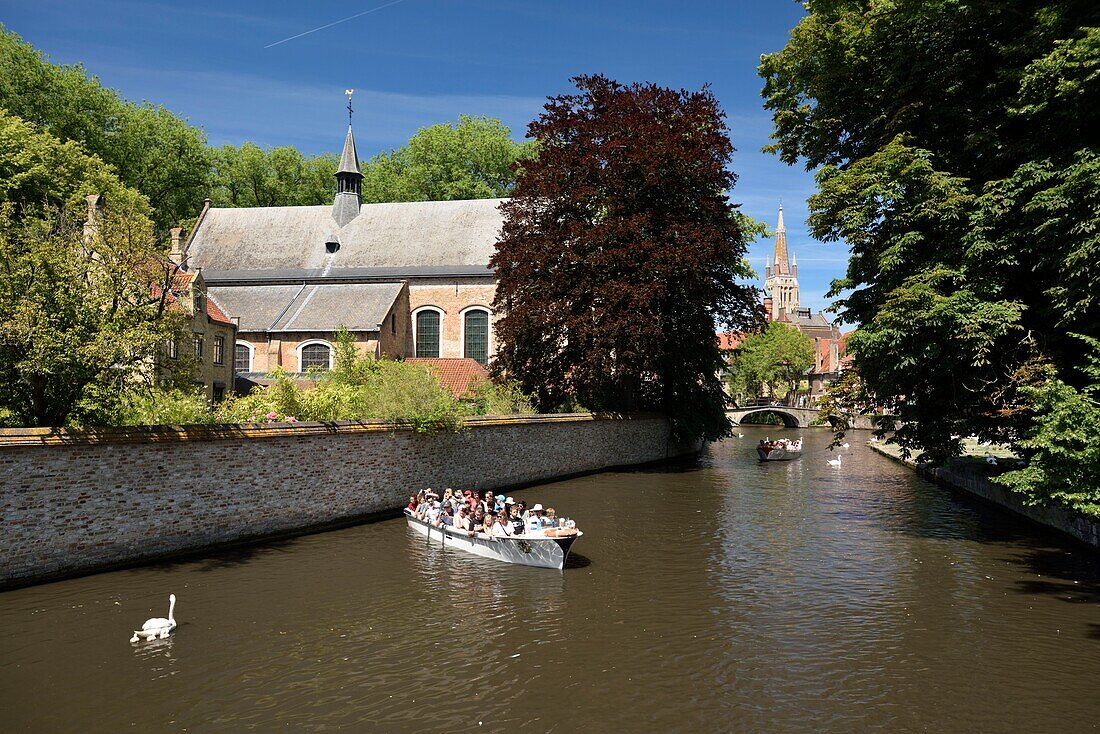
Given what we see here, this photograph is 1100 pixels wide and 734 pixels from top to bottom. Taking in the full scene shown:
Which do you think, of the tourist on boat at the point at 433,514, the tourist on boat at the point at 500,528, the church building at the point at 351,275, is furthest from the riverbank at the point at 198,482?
the church building at the point at 351,275

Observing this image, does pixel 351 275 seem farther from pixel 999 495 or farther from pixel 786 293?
pixel 786 293

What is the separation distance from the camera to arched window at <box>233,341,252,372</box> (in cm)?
4509

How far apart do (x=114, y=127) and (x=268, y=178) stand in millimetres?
15334

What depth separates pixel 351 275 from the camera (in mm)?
49500

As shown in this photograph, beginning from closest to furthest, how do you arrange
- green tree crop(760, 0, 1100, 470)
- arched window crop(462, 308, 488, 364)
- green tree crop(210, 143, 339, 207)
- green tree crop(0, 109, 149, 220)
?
1. green tree crop(760, 0, 1100, 470)
2. green tree crop(0, 109, 149, 220)
3. arched window crop(462, 308, 488, 364)
4. green tree crop(210, 143, 339, 207)

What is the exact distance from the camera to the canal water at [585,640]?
32.2ft

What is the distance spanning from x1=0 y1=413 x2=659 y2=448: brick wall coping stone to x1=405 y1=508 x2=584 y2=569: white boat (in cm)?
409

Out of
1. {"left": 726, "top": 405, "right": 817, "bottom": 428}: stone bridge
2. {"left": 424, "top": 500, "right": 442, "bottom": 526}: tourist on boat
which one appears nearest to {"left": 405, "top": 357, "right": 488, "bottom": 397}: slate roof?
{"left": 424, "top": 500, "right": 442, "bottom": 526}: tourist on boat

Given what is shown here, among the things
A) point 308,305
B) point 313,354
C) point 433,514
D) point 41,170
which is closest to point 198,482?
point 433,514

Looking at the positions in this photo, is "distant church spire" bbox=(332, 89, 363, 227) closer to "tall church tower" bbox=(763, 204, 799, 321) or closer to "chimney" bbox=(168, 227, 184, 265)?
"chimney" bbox=(168, 227, 184, 265)

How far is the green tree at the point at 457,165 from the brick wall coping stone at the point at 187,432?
41.9 metres

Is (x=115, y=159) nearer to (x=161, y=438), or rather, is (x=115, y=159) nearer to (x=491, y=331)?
(x=491, y=331)

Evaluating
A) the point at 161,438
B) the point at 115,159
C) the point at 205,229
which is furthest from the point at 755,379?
the point at 161,438

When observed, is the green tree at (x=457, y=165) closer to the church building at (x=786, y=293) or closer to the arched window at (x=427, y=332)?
the arched window at (x=427, y=332)
